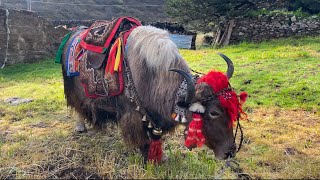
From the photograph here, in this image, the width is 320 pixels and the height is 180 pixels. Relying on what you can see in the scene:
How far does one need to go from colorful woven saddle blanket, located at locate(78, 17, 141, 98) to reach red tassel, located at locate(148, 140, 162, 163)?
0.56m

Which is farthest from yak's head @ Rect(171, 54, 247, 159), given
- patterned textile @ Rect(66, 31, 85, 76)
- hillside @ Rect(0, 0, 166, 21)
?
hillside @ Rect(0, 0, 166, 21)

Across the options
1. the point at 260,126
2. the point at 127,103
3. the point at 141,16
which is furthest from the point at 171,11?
the point at 127,103

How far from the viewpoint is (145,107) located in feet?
10.2

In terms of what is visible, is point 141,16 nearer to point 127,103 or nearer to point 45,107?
point 45,107

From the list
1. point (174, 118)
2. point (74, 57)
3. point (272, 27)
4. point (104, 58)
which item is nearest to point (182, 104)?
point (174, 118)

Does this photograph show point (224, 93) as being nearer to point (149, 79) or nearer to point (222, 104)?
point (222, 104)

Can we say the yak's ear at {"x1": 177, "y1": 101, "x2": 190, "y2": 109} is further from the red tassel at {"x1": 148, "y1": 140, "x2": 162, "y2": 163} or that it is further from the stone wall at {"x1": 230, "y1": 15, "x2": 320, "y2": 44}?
the stone wall at {"x1": 230, "y1": 15, "x2": 320, "y2": 44}

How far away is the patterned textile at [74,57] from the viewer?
12.6 ft

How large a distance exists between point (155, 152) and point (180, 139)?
85cm

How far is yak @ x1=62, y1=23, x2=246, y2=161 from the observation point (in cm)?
268

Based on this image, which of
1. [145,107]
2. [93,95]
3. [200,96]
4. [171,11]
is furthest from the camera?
[171,11]

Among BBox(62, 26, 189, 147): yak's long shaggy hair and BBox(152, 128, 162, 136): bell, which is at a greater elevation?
BBox(62, 26, 189, 147): yak's long shaggy hair

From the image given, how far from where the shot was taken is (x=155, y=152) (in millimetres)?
3084

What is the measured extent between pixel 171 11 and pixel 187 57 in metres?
4.78
